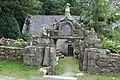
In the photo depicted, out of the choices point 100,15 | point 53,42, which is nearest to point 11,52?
point 53,42

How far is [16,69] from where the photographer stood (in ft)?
54.5

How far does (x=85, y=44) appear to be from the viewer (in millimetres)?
17453

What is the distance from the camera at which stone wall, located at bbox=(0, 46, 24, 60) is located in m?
18.6

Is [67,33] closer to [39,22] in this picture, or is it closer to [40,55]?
[40,55]

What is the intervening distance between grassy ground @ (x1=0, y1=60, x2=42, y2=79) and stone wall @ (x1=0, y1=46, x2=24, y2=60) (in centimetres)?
43

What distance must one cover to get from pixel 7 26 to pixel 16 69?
1175 centimetres

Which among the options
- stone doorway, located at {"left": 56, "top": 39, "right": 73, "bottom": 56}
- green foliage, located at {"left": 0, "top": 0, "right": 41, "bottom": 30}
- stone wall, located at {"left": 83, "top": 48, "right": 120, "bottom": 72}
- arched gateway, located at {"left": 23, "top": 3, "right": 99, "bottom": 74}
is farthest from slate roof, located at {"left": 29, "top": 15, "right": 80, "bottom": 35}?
stone wall, located at {"left": 83, "top": 48, "right": 120, "bottom": 72}

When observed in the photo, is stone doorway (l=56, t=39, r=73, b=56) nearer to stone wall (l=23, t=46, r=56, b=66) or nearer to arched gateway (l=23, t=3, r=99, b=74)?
arched gateway (l=23, t=3, r=99, b=74)

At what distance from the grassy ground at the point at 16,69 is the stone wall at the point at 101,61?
2.86m

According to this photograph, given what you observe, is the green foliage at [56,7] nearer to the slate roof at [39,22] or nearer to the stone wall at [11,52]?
the slate roof at [39,22]

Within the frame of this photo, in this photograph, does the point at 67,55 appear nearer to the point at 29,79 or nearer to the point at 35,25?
the point at 35,25

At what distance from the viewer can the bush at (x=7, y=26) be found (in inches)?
1078

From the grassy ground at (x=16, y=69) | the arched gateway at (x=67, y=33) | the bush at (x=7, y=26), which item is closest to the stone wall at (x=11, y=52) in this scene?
the grassy ground at (x=16, y=69)

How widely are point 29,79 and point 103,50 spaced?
4.59 metres
